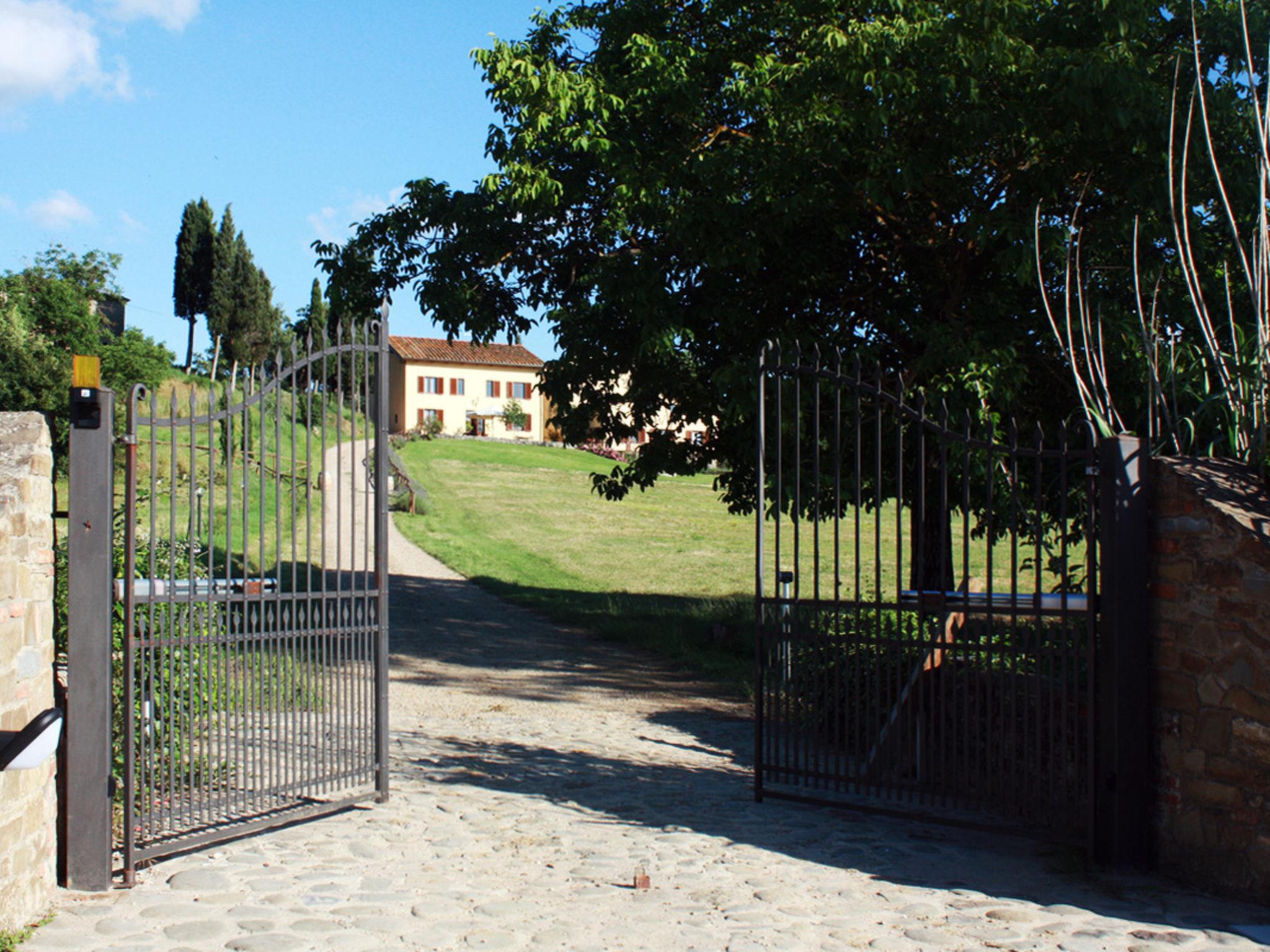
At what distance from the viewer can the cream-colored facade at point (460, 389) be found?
7731cm

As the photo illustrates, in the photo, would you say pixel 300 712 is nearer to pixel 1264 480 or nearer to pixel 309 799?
pixel 309 799

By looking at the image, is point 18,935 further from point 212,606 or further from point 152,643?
point 212,606

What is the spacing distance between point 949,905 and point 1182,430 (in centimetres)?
374

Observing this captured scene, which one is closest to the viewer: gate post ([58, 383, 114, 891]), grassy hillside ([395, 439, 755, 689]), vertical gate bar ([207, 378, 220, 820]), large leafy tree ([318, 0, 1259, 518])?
gate post ([58, 383, 114, 891])

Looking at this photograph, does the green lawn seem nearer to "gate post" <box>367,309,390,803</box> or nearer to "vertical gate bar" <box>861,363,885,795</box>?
"vertical gate bar" <box>861,363,885,795</box>

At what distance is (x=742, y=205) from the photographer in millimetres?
11141

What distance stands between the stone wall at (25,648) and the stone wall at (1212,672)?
17.2 feet

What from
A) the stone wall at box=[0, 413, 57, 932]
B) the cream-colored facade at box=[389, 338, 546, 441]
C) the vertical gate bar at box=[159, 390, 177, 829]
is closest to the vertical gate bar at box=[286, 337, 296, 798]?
the vertical gate bar at box=[159, 390, 177, 829]

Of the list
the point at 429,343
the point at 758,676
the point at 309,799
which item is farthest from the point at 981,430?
the point at 429,343

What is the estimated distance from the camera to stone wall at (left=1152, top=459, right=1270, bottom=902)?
16.8 ft

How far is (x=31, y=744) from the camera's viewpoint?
3949mm

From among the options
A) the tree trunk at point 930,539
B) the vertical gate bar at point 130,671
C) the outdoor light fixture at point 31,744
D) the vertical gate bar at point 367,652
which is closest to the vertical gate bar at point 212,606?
the vertical gate bar at point 130,671

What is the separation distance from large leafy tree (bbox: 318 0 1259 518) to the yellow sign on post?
20.3 feet

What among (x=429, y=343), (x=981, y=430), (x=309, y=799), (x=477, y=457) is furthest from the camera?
(x=429, y=343)
